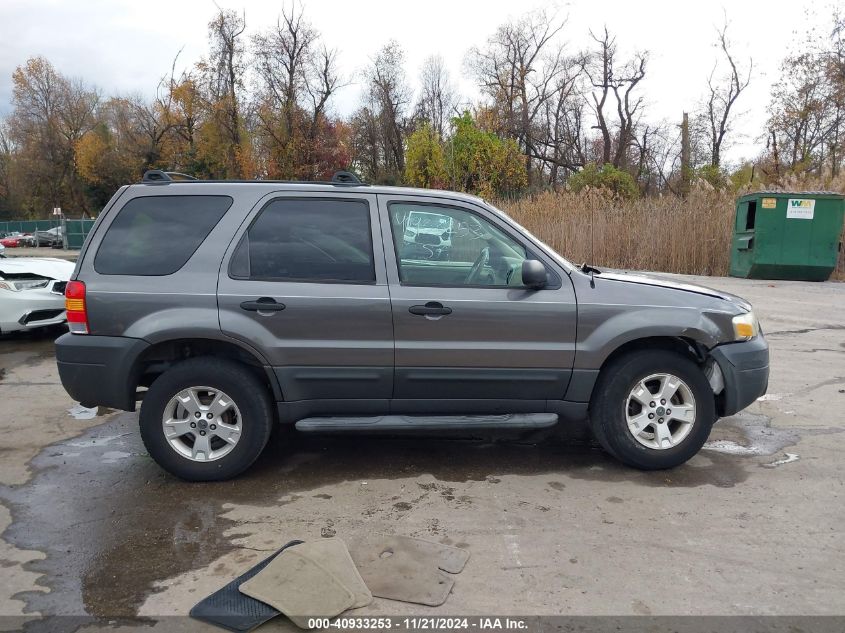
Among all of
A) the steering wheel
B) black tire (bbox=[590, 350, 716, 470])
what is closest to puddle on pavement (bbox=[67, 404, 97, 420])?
the steering wheel

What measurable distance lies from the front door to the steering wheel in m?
0.01

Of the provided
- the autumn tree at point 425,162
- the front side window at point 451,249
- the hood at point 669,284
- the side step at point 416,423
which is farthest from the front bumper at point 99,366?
the autumn tree at point 425,162

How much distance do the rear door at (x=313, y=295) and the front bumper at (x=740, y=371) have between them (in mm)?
2243

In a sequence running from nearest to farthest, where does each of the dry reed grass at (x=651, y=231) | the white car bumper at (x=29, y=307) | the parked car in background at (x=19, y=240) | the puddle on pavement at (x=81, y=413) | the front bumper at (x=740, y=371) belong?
the front bumper at (x=740, y=371), the puddle on pavement at (x=81, y=413), the white car bumper at (x=29, y=307), the dry reed grass at (x=651, y=231), the parked car in background at (x=19, y=240)

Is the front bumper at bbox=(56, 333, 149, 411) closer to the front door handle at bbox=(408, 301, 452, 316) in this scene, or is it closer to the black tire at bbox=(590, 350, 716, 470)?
the front door handle at bbox=(408, 301, 452, 316)

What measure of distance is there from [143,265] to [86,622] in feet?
7.05

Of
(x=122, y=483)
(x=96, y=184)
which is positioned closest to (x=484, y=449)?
(x=122, y=483)

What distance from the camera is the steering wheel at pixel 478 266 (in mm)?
4203

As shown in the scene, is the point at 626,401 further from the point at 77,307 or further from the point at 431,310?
the point at 77,307

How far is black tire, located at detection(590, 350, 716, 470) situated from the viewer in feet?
13.5

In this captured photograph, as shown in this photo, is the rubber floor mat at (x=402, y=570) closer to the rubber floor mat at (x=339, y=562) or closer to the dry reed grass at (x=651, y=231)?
the rubber floor mat at (x=339, y=562)

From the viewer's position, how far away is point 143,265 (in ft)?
13.2

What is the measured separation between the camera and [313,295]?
13.1ft

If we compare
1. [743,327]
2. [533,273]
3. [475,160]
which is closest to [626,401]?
[743,327]
